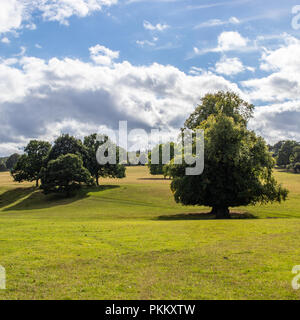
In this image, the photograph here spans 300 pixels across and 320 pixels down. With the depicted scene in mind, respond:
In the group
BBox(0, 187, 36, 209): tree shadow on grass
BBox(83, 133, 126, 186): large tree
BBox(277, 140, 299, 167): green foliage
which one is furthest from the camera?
BBox(277, 140, 299, 167): green foliage

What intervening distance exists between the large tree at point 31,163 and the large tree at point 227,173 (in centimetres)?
5830

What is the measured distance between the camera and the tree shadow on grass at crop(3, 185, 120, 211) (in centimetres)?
6800

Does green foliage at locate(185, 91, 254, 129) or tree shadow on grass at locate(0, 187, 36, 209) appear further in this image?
tree shadow on grass at locate(0, 187, 36, 209)

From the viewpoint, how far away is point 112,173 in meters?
94.1

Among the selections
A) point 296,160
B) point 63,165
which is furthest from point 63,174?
point 296,160

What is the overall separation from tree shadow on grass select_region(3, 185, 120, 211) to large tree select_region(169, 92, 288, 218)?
1437 inches

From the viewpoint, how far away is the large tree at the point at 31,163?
8819 cm

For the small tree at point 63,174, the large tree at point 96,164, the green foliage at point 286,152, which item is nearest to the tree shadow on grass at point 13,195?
the small tree at point 63,174

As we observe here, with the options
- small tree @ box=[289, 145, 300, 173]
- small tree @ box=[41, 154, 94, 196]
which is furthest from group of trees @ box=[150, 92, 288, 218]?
small tree @ box=[289, 145, 300, 173]

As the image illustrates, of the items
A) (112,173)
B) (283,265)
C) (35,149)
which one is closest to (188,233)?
(283,265)

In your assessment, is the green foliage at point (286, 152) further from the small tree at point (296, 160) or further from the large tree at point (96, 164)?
the large tree at point (96, 164)

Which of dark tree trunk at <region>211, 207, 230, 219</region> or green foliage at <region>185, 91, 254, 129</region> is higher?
green foliage at <region>185, 91, 254, 129</region>

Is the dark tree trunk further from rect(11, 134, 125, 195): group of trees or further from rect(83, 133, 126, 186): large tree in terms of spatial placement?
rect(83, 133, 126, 186): large tree
